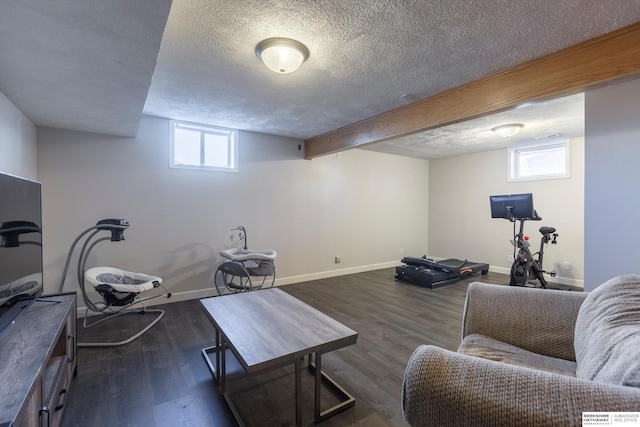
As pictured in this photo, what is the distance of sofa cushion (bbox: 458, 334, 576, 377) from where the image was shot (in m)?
1.33

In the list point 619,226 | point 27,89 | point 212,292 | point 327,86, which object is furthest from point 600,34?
point 212,292

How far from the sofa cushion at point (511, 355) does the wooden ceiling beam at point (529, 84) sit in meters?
1.86

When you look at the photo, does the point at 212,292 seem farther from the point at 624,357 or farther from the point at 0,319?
the point at 624,357

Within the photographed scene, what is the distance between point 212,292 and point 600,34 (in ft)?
15.1

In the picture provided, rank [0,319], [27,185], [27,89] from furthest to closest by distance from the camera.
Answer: [27,89] < [27,185] < [0,319]

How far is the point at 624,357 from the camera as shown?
2.62 ft

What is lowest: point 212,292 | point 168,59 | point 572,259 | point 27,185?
point 212,292

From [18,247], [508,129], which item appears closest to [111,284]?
[18,247]

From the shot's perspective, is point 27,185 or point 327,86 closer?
point 27,185

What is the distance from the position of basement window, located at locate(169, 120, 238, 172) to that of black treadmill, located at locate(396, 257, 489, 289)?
3.27 m

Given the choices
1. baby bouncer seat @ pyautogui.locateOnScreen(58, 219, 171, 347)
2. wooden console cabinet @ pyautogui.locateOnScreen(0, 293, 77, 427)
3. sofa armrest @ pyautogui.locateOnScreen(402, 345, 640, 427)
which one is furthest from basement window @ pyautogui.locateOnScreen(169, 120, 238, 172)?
sofa armrest @ pyautogui.locateOnScreen(402, 345, 640, 427)

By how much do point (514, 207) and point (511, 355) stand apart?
3501 mm

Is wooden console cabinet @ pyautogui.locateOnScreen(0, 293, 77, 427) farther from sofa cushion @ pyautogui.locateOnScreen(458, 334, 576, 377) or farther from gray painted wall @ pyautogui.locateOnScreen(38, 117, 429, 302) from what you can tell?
sofa cushion @ pyautogui.locateOnScreen(458, 334, 576, 377)

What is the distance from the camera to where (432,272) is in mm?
4680
